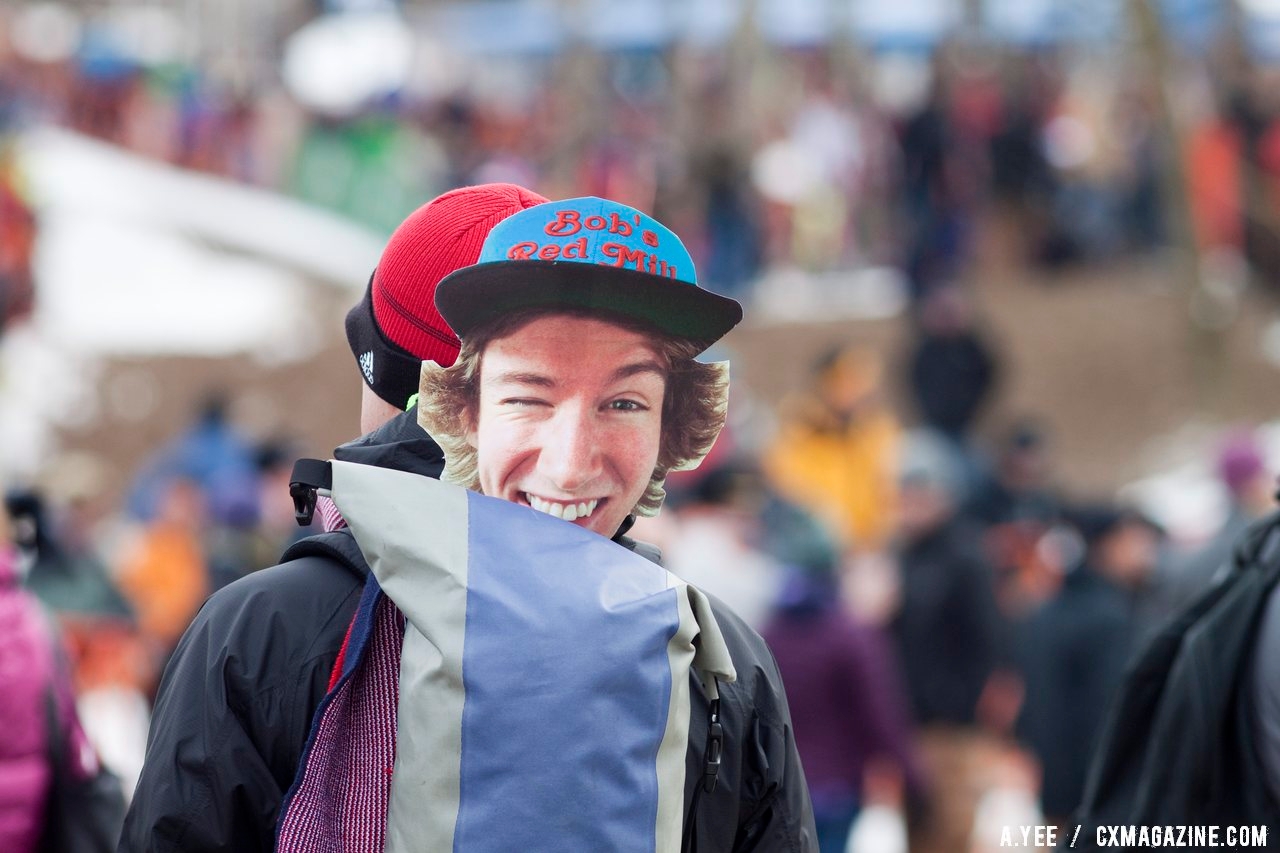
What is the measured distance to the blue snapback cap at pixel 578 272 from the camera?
234cm

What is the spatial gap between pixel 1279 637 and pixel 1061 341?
12742 millimetres

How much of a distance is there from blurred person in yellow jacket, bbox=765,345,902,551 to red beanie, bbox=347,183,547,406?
25.6ft

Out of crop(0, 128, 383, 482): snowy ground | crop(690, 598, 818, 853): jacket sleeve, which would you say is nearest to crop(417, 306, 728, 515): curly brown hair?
crop(690, 598, 818, 853): jacket sleeve

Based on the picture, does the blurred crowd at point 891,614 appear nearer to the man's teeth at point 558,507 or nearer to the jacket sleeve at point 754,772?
the jacket sleeve at point 754,772

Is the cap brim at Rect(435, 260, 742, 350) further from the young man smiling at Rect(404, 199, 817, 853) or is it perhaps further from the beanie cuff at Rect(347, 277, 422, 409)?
the beanie cuff at Rect(347, 277, 422, 409)

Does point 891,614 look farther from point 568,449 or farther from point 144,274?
point 144,274

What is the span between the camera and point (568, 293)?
7.73ft

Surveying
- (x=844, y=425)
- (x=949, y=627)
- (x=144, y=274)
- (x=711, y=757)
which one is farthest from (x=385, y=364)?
(x=144, y=274)

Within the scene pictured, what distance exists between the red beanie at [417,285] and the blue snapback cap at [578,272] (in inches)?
8.1

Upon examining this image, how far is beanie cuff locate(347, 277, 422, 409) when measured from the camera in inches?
104

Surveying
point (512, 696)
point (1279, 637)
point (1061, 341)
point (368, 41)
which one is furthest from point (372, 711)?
point (368, 41)

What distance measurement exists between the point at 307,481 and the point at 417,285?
330mm

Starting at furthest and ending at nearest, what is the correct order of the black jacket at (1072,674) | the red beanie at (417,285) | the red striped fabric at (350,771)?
1. the black jacket at (1072,674)
2. the red beanie at (417,285)
3. the red striped fabric at (350,771)

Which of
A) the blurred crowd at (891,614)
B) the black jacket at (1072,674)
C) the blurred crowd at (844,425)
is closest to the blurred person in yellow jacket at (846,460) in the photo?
the blurred crowd at (844,425)
